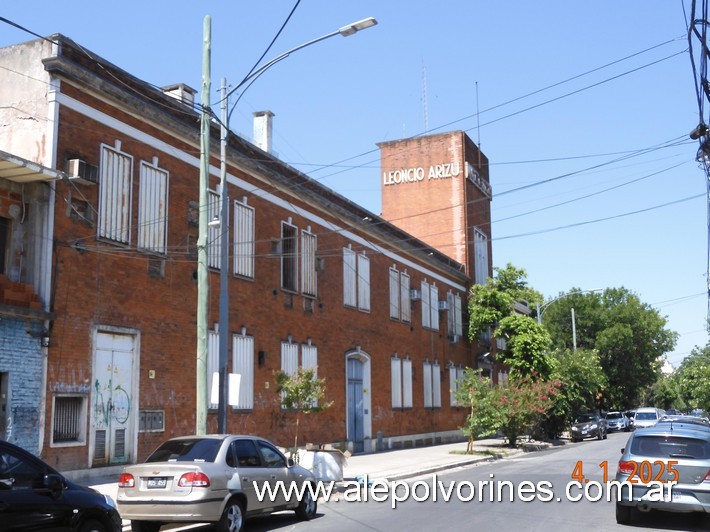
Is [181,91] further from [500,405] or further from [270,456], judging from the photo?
[500,405]

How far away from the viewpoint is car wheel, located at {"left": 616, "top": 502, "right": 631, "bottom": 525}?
1229cm

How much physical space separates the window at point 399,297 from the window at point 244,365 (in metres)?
13.2

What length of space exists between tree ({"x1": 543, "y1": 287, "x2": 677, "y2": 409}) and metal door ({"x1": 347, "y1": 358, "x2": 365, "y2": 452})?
38.5 metres

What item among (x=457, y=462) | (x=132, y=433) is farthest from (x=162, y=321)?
(x=457, y=462)

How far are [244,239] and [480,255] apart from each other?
1092 inches

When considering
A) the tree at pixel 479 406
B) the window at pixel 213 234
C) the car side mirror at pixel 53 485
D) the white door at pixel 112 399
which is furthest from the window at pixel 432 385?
the car side mirror at pixel 53 485

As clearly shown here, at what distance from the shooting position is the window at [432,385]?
127 feet

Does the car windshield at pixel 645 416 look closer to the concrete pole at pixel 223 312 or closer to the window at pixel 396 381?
the window at pixel 396 381

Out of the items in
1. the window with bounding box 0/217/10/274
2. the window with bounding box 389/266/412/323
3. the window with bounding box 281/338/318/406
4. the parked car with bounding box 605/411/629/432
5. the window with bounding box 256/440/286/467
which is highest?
the window with bounding box 389/266/412/323

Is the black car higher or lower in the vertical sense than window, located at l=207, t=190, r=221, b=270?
lower

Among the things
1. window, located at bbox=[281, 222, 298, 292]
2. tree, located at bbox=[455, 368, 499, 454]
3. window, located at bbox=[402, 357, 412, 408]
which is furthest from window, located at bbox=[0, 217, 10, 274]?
window, located at bbox=[402, 357, 412, 408]

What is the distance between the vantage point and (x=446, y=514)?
1358cm

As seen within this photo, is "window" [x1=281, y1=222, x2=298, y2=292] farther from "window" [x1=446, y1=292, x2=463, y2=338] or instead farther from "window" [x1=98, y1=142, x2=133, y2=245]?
"window" [x1=446, y1=292, x2=463, y2=338]

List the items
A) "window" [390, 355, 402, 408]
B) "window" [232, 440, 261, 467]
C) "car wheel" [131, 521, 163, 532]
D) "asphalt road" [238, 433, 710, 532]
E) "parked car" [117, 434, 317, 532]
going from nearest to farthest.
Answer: "parked car" [117, 434, 317, 532], "car wheel" [131, 521, 163, 532], "window" [232, 440, 261, 467], "asphalt road" [238, 433, 710, 532], "window" [390, 355, 402, 408]
